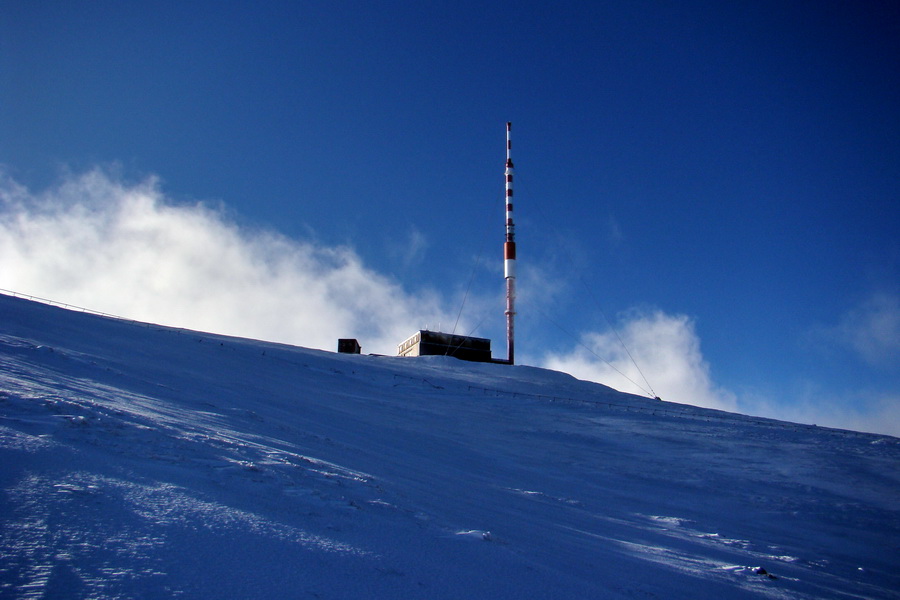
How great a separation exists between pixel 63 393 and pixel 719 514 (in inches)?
418

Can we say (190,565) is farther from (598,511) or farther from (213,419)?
(598,511)

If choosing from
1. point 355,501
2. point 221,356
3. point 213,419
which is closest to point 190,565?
point 355,501

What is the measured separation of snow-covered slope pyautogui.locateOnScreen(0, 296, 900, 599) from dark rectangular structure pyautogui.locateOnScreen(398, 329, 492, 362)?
25.2 meters

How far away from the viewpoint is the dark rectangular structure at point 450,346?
143ft

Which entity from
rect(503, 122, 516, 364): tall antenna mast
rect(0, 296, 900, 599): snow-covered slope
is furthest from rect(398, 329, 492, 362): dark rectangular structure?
rect(0, 296, 900, 599): snow-covered slope

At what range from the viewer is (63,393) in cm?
665

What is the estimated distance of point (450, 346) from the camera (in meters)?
44.2

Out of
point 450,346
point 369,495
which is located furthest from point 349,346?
point 369,495

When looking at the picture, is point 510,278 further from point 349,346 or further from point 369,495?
point 369,495

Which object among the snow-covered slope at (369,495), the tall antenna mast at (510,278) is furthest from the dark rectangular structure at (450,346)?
the snow-covered slope at (369,495)

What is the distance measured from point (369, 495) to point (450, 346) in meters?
38.9

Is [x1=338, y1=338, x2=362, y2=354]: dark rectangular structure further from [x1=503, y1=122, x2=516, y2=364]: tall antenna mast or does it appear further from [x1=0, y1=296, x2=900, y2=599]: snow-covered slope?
[x1=0, y1=296, x2=900, y2=599]: snow-covered slope

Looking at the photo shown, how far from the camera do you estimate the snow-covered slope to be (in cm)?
314

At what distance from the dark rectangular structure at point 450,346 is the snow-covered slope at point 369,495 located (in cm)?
2520
